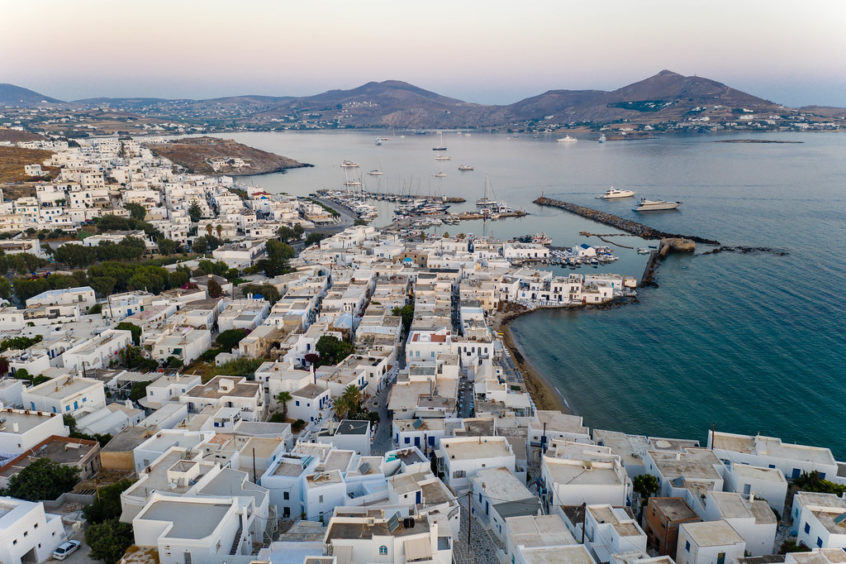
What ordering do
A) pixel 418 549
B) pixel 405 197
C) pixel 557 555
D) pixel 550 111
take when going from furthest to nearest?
pixel 550 111
pixel 405 197
pixel 418 549
pixel 557 555

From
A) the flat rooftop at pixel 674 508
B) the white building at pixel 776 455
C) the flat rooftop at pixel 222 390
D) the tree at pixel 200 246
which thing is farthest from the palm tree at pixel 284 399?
the tree at pixel 200 246

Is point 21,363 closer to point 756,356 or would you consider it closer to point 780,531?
point 780,531

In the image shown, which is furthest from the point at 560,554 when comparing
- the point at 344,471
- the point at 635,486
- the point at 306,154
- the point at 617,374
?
the point at 306,154

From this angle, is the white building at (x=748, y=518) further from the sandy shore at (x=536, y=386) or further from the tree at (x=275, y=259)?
the tree at (x=275, y=259)

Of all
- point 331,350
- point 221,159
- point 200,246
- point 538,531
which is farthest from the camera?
point 221,159

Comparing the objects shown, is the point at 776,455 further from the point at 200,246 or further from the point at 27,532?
the point at 200,246

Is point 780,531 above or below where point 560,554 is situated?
below

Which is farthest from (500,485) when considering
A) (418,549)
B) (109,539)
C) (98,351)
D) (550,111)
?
(550,111)
